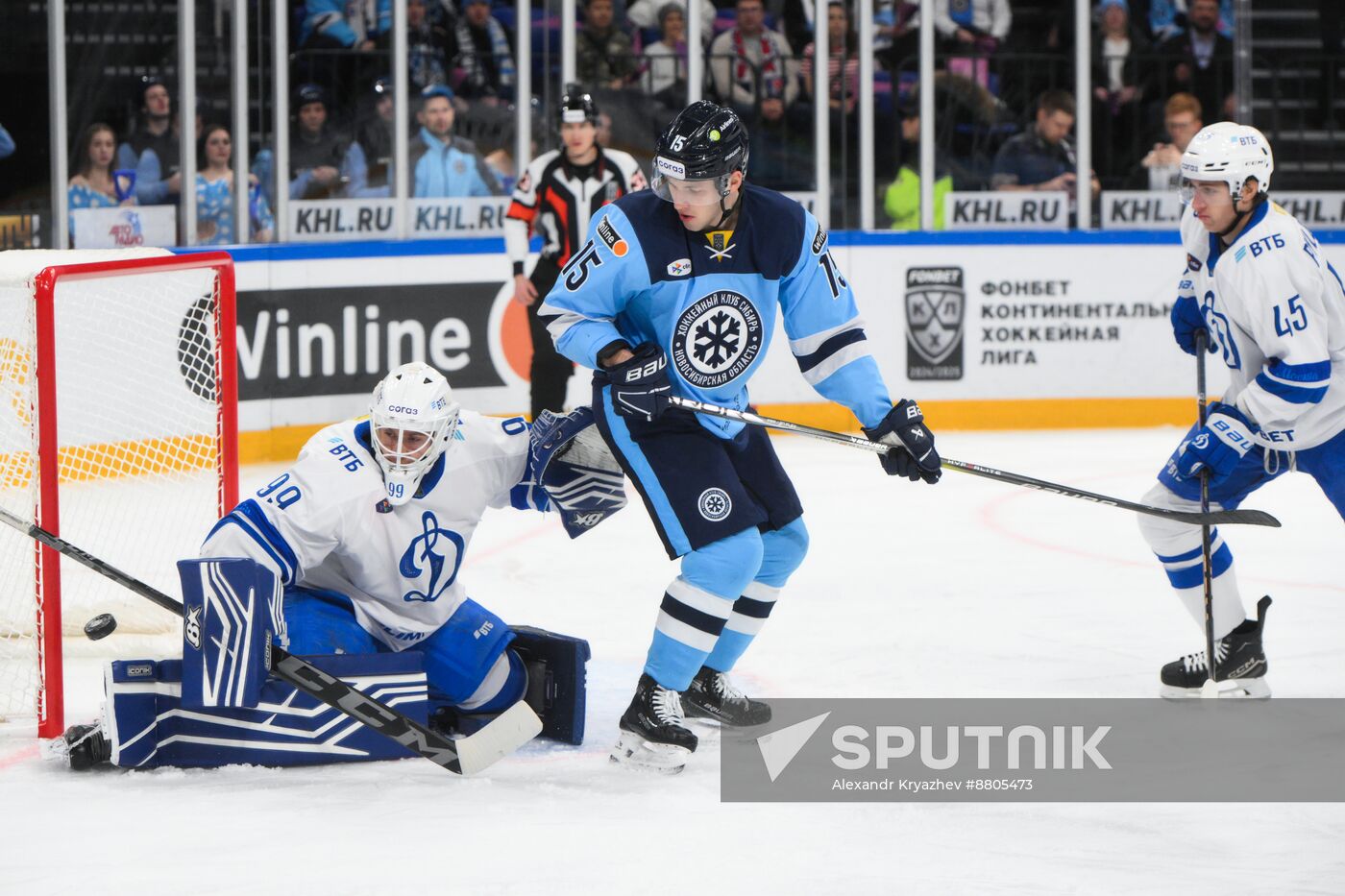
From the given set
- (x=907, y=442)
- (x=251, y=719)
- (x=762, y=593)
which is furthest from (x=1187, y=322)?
(x=251, y=719)

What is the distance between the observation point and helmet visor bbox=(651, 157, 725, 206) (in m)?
3.11

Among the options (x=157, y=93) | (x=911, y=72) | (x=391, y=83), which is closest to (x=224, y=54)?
(x=157, y=93)

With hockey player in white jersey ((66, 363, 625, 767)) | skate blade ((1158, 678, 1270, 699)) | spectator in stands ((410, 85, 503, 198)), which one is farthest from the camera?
spectator in stands ((410, 85, 503, 198))

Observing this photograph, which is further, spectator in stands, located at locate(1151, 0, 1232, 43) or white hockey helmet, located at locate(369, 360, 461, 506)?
spectator in stands, located at locate(1151, 0, 1232, 43)

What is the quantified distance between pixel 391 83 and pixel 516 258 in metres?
1.37

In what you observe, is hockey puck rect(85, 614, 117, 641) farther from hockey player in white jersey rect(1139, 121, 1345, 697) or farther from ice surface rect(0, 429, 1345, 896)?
hockey player in white jersey rect(1139, 121, 1345, 697)

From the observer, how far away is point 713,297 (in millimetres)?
3197

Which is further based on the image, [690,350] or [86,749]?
[690,350]

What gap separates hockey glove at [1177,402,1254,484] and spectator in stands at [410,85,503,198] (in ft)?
Answer: 14.9

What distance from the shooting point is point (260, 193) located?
6.98m

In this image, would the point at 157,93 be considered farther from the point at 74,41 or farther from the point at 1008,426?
the point at 1008,426

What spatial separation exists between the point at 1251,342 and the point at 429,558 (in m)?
1.55

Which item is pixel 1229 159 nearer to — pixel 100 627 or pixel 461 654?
pixel 461 654

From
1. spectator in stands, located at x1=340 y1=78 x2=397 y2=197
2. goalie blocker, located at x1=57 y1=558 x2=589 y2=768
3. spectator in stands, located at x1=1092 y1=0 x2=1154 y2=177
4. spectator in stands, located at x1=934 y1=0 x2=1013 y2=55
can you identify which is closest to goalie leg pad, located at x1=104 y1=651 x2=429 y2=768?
goalie blocker, located at x1=57 y1=558 x2=589 y2=768
